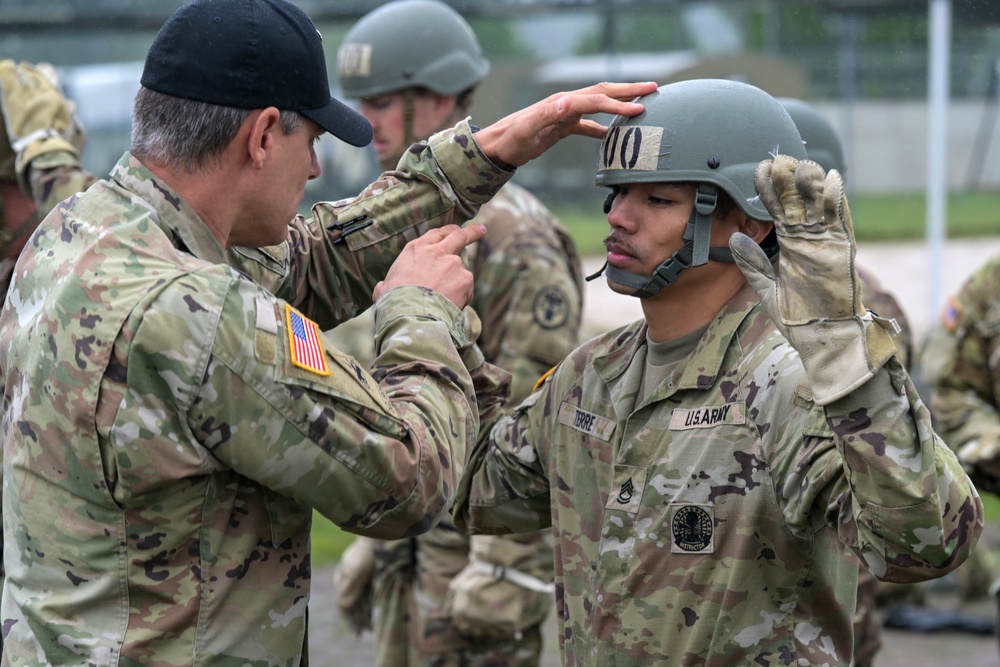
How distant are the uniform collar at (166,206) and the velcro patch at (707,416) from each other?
1.17 meters

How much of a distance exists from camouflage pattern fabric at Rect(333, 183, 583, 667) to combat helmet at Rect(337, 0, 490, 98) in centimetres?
61

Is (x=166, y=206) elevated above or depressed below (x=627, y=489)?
above

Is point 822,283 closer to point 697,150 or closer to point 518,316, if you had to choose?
point 697,150

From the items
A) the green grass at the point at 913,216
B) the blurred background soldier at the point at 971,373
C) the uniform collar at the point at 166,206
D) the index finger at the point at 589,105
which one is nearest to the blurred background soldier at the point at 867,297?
the blurred background soldier at the point at 971,373

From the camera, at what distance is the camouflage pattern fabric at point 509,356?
4.96 m

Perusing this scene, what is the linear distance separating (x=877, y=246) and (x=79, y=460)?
1720 centimetres

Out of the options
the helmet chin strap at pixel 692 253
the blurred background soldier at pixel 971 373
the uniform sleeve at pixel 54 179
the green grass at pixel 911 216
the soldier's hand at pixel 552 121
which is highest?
the soldier's hand at pixel 552 121

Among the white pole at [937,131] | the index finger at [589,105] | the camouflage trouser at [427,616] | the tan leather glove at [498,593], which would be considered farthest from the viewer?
the white pole at [937,131]

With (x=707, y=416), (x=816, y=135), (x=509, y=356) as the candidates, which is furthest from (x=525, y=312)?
(x=707, y=416)

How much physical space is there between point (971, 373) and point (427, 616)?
2.59m

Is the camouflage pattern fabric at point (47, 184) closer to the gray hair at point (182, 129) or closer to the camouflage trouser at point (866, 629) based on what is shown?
the gray hair at point (182, 129)

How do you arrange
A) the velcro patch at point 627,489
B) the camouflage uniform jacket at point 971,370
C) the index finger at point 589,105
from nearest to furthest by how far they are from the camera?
the velcro patch at point 627,489 → the index finger at point 589,105 → the camouflage uniform jacket at point 971,370

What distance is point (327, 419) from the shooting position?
2.52 metres

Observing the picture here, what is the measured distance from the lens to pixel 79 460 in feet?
8.21
